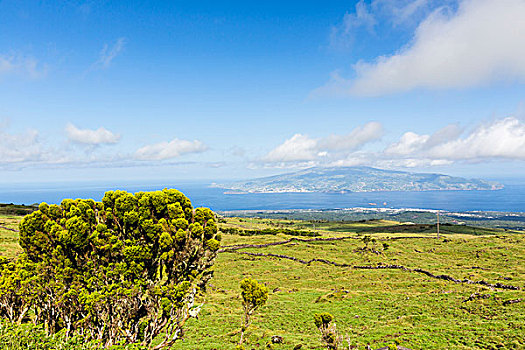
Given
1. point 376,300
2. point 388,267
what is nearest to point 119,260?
point 376,300

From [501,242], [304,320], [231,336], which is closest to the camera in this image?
[231,336]

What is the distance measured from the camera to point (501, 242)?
71375mm

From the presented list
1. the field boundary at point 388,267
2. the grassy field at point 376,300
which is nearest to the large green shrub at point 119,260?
the grassy field at point 376,300

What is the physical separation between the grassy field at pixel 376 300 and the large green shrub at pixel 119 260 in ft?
32.2

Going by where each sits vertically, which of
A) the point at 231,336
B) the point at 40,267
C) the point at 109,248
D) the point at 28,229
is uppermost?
the point at 28,229

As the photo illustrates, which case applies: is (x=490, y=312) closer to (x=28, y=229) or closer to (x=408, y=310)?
(x=408, y=310)

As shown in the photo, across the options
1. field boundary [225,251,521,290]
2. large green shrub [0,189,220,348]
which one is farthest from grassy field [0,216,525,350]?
large green shrub [0,189,220,348]

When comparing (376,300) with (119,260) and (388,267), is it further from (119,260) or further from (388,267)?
(119,260)

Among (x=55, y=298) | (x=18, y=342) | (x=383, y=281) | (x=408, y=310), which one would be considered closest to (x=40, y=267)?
(x=55, y=298)

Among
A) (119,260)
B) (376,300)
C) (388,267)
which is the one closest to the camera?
(119,260)

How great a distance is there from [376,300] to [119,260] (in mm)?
30649

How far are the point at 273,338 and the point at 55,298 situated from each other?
16053 mm

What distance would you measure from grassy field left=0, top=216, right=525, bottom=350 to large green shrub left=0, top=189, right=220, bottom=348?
9817 mm

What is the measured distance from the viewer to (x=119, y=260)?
52.9 feet
